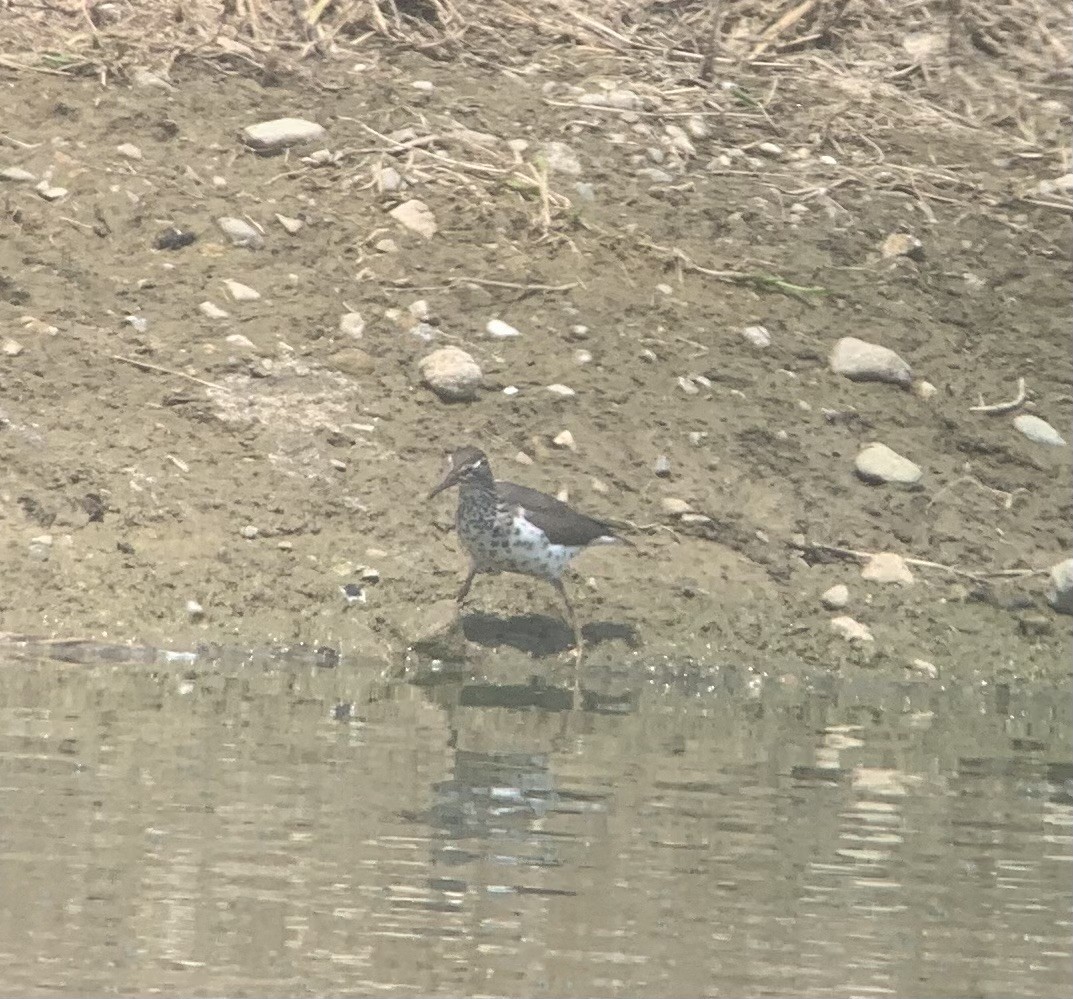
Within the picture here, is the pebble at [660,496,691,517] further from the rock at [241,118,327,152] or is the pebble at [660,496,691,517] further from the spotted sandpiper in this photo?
the rock at [241,118,327,152]

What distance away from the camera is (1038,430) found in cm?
967

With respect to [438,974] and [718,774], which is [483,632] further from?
[438,974]

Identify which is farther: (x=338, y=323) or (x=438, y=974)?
(x=338, y=323)

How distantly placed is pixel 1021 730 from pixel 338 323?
3.20 metres

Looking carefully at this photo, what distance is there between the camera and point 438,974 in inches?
168

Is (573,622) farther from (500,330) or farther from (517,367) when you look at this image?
(500,330)

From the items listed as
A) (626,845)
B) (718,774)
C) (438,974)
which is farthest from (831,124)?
(438,974)

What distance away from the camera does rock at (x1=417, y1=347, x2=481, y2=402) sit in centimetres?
912

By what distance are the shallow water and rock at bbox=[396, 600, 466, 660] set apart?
0.28 metres

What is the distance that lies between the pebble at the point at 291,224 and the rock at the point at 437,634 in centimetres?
237

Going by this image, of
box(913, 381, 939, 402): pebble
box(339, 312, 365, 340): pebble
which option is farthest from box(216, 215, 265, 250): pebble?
box(913, 381, 939, 402): pebble

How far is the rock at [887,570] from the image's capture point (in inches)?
346

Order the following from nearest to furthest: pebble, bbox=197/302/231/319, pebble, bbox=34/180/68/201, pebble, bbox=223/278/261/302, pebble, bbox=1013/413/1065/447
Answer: pebble, bbox=197/302/231/319
pebble, bbox=223/278/261/302
pebble, bbox=1013/413/1065/447
pebble, bbox=34/180/68/201

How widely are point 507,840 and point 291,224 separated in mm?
4952
